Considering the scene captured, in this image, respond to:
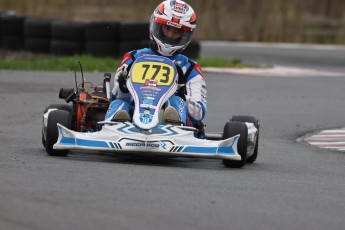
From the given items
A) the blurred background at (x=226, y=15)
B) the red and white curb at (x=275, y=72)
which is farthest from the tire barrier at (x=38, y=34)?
the blurred background at (x=226, y=15)

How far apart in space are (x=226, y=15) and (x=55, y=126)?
2492 cm

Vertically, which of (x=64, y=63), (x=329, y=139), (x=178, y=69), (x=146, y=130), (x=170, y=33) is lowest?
(x=64, y=63)

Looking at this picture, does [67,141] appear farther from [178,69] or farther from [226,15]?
[226,15]

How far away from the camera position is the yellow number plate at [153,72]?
9.44 meters

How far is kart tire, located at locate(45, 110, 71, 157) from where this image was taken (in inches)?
357

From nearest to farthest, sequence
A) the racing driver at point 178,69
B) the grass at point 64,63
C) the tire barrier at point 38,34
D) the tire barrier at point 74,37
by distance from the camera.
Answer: the racing driver at point 178,69
the grass at point 64,63
the tire barrier at point 74,37
the tire barrier at point 38,34

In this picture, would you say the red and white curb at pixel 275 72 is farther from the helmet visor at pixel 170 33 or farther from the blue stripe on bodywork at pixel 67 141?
the blue stripe on bodywork at pixel 67 141

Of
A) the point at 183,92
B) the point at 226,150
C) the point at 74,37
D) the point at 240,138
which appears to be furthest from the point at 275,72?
the point at 226,150

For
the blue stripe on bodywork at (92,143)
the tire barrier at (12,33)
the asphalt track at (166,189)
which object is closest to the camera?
the asphalt track at (166,189)

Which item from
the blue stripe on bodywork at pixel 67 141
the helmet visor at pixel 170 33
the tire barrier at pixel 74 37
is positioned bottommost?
the tire barrier at pixel 74 37

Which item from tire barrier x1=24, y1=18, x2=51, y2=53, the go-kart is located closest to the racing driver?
the go-kart

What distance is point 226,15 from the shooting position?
111 feet

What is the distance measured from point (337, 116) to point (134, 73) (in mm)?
6218

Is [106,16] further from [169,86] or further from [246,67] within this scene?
[169,86]
